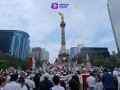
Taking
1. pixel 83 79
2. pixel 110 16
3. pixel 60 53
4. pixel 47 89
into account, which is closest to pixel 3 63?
pixel 110 16

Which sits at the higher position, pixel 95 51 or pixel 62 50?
pixel 95 51

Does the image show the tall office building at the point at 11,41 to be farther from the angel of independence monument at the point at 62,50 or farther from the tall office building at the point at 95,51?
the tall office building at the point at 95,51

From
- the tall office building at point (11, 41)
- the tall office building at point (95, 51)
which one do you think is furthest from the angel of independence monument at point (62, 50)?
the tall office building at point (11, 41)

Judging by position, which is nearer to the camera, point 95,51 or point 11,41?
point 11,41

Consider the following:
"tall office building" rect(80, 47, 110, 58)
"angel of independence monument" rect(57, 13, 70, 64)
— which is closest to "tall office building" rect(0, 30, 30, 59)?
"angel of independence monument" rect(57, 13, 70, 64)

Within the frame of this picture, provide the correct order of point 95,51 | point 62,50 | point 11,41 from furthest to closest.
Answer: point 95,51 < point 11,41 < point 62,50

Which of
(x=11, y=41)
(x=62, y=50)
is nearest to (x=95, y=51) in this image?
(x=62, y=50)

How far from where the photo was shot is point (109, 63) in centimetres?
7894

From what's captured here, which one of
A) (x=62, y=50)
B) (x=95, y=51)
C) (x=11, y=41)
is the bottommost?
(x=62, y=50)

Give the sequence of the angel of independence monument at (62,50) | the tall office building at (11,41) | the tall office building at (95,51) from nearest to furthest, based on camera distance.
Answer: the angel of independence monument at (62,50) < the tall office building at (11,41) < the tall office building at (95,51)

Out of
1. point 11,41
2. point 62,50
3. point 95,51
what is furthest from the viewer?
point 95,51

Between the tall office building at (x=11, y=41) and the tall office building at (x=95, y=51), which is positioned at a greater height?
the tall office building at (x=11, y=41)

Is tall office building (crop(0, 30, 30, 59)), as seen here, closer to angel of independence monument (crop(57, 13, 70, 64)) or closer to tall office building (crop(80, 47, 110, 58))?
angel of independence monument (crop(57, 13, 70, 64))

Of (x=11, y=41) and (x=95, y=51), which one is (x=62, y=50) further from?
(x=95, y=51)
